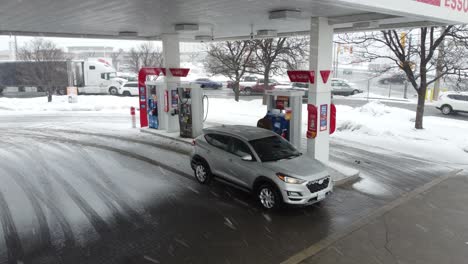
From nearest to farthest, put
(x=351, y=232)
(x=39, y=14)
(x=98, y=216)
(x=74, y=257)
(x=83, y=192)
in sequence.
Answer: (x=74, y=257), (x=351, y=232), (x=98, y=216), (x=83, y=192), (x=39, y=14)

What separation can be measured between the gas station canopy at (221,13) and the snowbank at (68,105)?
462 inches

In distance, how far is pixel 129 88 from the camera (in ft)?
112

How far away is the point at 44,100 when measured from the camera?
28.6 meters

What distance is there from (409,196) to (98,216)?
24.1 feet

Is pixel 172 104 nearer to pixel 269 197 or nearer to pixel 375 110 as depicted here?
pixel 269 197

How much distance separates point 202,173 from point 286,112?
10.1ft

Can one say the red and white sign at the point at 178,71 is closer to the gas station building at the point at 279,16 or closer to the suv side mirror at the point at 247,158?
the gas station building at the point at 279,16

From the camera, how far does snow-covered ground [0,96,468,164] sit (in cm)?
1434

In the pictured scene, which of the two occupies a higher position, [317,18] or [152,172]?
[317,18]

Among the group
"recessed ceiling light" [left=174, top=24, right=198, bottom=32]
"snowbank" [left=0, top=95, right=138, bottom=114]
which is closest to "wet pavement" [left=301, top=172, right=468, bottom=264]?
"recessed ceiling light" [left=174, top=24, right=198, bottom=32]

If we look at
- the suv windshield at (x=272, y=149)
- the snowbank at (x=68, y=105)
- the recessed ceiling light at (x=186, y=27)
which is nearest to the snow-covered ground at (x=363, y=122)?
the snowbank at (x=68, y=105)

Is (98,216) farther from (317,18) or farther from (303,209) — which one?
(317,18)

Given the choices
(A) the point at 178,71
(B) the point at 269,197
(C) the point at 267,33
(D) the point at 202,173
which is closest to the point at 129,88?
(A) the point at 178,71

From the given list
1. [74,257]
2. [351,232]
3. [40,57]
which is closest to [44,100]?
[40,57]
